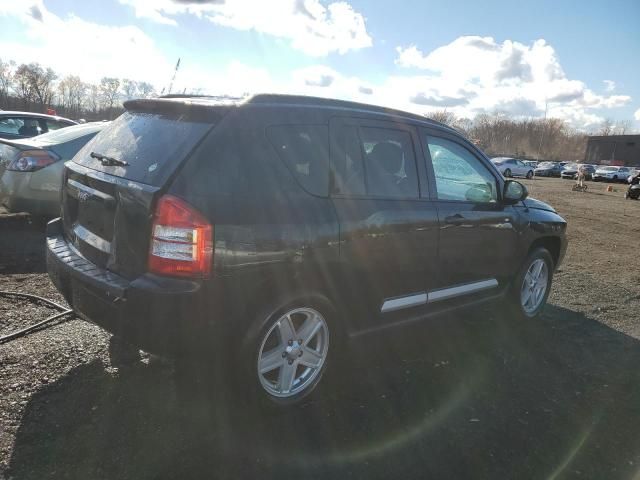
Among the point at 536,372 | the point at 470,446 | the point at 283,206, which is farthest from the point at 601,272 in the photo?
the point at 283,206

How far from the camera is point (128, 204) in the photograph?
2.60 m

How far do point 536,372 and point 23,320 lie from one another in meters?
4.10

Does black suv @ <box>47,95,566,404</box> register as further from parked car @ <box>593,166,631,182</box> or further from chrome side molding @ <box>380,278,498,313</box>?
parked car @ <box>593,166,631,182</box>

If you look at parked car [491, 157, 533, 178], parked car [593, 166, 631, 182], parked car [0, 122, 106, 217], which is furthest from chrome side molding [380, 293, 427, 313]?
parked car [593, 166, 631, 182]

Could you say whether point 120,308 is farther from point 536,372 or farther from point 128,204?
point 536,372

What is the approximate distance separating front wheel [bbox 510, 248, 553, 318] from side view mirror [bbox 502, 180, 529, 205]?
0.79 metres

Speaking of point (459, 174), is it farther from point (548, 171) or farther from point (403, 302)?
point (548, 171)

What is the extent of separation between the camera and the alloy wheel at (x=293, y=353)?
2.92 m

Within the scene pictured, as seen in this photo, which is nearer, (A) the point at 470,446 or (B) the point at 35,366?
(A) the point at 470,446

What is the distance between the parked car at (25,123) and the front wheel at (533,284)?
26.8 feet

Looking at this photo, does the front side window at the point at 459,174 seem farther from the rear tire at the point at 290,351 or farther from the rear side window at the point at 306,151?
the rear tire at the point at 290,351

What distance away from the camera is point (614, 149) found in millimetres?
87312

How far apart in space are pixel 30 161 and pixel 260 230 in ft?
16.4

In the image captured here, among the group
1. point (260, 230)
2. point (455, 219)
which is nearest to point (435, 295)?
point (455, 219)
